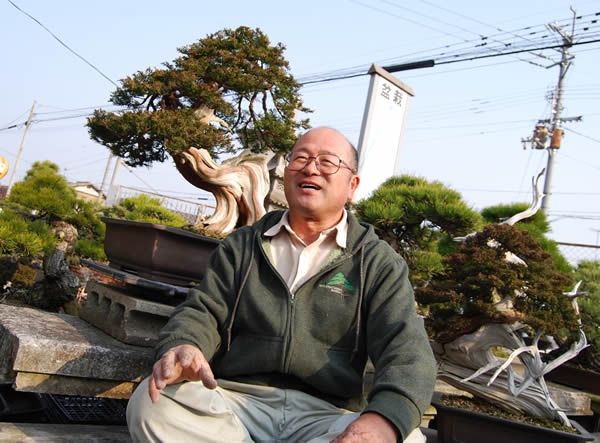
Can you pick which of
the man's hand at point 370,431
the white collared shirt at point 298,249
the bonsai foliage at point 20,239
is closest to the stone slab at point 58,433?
the white collared shirt at point 298,249

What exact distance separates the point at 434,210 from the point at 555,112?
13.4 meters

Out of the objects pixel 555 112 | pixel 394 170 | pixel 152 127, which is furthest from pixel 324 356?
pixel 555 112

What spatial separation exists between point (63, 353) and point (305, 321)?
0.84 m

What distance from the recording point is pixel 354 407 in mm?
1375

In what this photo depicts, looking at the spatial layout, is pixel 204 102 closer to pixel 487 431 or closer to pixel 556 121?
pixel 487 431

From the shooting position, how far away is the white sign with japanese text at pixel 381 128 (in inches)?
220

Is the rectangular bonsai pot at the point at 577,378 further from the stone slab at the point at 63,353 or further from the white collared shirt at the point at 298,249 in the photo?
the stone slab at the point at 63,353

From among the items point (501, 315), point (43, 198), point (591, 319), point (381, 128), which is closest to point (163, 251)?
point (501, 315)

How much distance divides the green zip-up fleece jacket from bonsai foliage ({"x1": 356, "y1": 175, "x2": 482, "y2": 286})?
130 cm

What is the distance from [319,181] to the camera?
4.78ft

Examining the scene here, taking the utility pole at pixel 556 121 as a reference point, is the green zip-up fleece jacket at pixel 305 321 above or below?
below

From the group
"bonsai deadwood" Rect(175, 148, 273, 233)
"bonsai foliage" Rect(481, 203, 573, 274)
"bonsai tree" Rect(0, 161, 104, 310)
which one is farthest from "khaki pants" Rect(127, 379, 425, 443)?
"bonsai foliage" Rect(481, 203, 573, 274)

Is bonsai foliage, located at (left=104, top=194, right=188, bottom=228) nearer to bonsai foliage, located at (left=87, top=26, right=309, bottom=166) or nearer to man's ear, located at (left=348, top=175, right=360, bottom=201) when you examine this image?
bonsai foliage, located at (left=87, top=26, right=309, bottom=166)

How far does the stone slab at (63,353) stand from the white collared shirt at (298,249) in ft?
1.72
